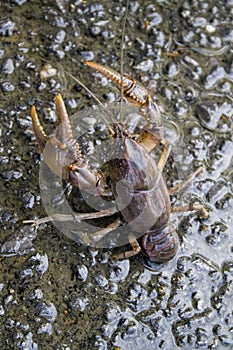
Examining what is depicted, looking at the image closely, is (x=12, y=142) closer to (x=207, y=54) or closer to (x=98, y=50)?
(x=98, y=50)

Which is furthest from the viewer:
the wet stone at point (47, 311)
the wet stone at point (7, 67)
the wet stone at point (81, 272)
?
the wet stone at point (7, 67)

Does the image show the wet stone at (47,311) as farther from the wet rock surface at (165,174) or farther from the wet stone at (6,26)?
the wet stone at (6,26)

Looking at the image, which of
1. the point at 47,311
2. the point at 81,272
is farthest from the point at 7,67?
the point at 47,311

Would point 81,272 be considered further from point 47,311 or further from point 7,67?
point 7,67

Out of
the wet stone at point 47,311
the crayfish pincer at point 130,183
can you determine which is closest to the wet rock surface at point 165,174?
the wet stone at point 47,311

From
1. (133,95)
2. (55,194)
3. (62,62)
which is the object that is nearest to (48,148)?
(55,194)
